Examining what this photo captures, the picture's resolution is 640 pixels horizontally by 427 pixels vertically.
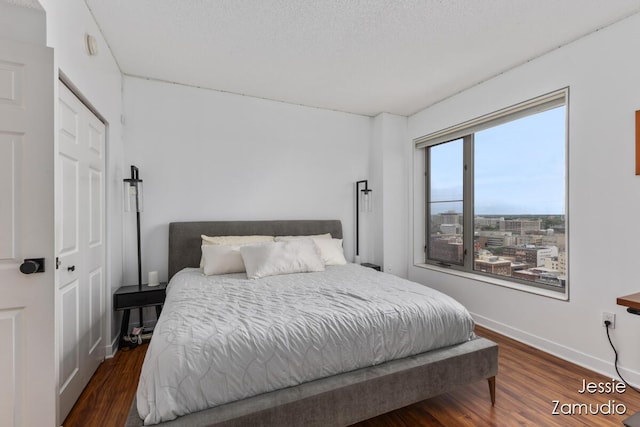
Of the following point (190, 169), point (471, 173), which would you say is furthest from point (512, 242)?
point (190, 169)

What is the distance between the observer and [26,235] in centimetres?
142

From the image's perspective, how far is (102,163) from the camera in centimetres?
247

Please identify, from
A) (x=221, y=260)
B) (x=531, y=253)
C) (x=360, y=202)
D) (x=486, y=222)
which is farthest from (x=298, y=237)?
(x=531, y=253)

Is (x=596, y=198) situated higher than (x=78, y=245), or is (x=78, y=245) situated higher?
(x=596, y=198)

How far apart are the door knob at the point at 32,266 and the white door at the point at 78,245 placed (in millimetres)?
148

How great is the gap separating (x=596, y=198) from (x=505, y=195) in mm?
860

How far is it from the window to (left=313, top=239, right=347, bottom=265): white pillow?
148cm

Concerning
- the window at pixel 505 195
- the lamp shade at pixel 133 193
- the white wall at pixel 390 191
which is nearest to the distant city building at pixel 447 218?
the window at pixel 505 195

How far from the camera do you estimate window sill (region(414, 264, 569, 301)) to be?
2.54 m

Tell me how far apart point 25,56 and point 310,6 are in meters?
1.64

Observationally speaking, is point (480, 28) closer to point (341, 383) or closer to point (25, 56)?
point (341, 383)

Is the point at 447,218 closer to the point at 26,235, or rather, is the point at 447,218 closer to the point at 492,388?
the point at 492,388

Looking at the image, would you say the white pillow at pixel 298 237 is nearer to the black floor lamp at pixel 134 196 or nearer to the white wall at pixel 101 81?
the black floor lamp at pixel 134 196

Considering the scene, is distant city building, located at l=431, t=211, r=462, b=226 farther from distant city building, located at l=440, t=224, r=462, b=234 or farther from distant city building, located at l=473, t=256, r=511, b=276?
distant city building, located at l=473, t=256, r=511, b=276
